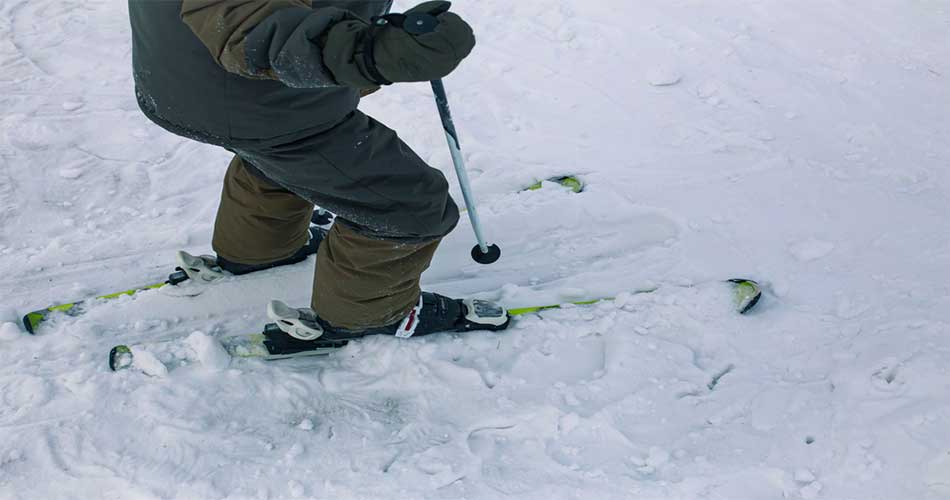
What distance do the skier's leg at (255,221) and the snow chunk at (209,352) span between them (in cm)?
39

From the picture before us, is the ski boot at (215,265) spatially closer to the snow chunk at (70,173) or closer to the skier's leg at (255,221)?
the skier's leg at (255,221)

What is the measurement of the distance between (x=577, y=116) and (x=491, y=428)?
6.93 feet

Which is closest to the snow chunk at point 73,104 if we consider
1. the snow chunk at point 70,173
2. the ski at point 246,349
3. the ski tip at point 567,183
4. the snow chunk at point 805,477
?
the snow chunk at point 70,173

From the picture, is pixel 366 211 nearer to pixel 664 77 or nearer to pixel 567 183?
pixel 567 183

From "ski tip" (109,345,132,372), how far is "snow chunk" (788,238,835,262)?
8.72ft

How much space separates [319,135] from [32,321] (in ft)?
4.90

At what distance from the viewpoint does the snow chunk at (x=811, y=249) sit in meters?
2.96

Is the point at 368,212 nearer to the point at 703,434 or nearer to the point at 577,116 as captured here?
the point at 703,434

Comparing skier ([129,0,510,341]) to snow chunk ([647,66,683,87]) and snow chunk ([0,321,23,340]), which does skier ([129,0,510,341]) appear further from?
snow chunk ([647,66,683,87])

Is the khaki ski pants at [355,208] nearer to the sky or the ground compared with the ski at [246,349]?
nearer to the sky

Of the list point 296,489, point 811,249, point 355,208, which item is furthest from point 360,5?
point 811,249

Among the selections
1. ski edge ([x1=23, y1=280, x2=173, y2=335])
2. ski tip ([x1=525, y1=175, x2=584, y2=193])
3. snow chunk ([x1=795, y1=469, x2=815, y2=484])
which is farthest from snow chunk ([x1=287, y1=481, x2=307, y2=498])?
ski tip ([x1=525, y1=175, x2=584, y2=193])

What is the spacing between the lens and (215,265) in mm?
2887

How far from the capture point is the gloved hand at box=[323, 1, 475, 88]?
61.8 inches
